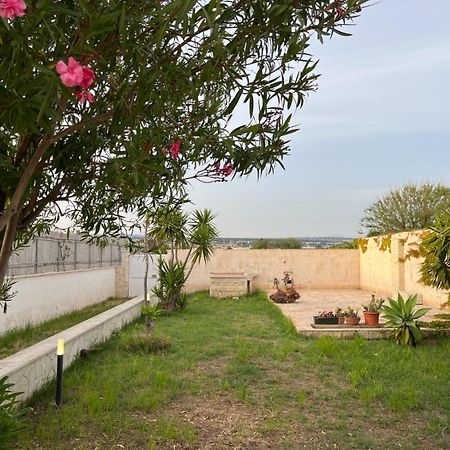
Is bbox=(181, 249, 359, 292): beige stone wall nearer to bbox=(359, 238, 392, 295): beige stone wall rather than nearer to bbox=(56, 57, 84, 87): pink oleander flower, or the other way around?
bbox=(359, 238, 392, 295): beige stone wall

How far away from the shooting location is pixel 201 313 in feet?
42.6

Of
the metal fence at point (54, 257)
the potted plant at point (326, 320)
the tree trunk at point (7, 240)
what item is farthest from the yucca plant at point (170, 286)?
the tree trunk at point (7, 240)

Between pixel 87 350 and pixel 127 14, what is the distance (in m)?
6.34

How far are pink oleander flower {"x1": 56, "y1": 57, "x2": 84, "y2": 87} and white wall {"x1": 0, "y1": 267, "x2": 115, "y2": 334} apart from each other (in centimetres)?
895

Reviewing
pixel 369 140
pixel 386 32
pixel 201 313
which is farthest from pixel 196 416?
pixel 369 140

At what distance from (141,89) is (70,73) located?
36 centimetres

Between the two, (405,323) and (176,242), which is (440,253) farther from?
(176,242)

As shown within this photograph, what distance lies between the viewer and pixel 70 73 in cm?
148

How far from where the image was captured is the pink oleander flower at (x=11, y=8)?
131cm

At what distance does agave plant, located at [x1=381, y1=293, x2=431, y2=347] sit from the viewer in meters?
8.16

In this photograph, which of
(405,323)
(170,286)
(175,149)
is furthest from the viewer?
(170,286)

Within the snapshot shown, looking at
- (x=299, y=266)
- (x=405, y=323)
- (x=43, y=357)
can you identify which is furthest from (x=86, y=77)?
(x=299, y=266)

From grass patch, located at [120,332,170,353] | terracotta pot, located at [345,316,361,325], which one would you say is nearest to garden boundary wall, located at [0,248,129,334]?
grass patch, located at [120,332,170,353]

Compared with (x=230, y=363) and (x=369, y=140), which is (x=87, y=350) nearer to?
(x=230, y=363)
